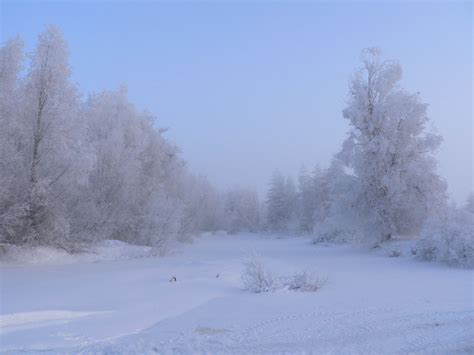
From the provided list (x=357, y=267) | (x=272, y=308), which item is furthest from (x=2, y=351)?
(x=357, y=267)

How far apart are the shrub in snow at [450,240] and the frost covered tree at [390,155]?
477 cm

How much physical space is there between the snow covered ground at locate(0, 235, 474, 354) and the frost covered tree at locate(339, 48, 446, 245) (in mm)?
12293

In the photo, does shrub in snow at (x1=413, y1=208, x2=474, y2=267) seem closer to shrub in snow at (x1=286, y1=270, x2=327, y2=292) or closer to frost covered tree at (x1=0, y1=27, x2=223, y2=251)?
shrub in snow at (x1=286, y1=270, x2=327, y2=292)

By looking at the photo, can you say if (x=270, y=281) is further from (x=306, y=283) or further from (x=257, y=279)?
(x=306, y=283)

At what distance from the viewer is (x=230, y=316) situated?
30.2 feet

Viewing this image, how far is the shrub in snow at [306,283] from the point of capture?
12.2 m

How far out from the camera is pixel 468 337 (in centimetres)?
705

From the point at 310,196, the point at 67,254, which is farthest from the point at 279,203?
the point at 67,254

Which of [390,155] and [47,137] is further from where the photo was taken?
[390,155]

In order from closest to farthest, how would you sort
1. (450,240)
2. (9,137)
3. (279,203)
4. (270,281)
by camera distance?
(270,281) → (450,240) → (9,137) → (279,203)

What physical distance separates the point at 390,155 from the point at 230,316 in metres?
22.0

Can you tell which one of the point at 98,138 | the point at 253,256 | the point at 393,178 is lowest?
the point at 253,256

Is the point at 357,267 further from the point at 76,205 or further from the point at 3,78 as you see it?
the point at 3,78

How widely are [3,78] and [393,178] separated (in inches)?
886
